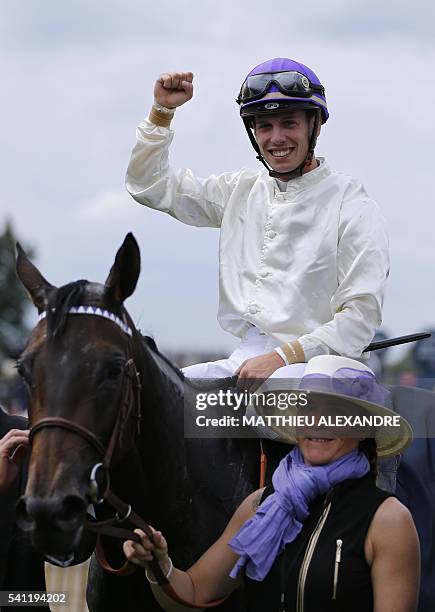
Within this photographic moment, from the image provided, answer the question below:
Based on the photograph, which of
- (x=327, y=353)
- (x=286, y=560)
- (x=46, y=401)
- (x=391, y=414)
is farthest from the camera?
(x=327, y=353)

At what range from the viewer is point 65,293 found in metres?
3.79

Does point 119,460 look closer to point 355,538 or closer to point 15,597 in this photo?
point 355,538

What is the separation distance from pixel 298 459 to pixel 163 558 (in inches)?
26.0

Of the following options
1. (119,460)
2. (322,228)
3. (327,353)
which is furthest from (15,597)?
(322,228)

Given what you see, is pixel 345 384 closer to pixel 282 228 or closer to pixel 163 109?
pixel 282 228

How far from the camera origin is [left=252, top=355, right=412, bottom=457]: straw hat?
3969mm

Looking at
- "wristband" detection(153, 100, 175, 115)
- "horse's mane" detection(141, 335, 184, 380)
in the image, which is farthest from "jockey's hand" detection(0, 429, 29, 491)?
"wristband" detection(153, 100, 175, 115)

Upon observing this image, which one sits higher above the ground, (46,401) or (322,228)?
(322,228)

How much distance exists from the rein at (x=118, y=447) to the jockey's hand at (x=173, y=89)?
5.13 ft

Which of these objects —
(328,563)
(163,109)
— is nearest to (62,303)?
(328,563)

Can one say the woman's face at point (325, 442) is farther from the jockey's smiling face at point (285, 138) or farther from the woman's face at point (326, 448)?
the jockey's smiling face at point (285, 138)

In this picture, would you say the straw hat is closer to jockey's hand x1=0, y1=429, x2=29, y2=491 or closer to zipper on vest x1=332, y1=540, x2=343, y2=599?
zipper on vest x1=332, y1=540, x2=343, y2=599

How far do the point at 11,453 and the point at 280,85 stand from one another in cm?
212

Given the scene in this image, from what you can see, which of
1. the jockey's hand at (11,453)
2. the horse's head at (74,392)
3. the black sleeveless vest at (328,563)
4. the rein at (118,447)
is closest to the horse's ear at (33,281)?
the horse's head at (74,392)
